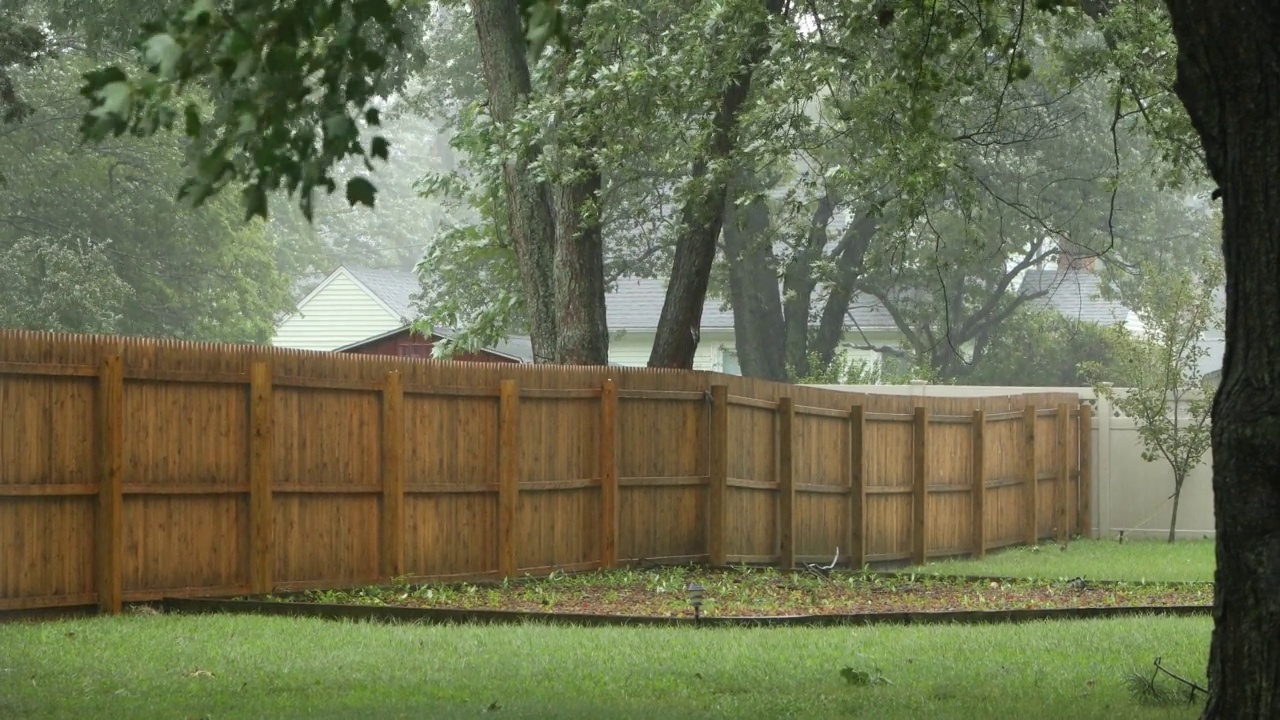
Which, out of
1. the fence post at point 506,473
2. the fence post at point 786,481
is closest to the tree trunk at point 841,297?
the fence post at point 786,481

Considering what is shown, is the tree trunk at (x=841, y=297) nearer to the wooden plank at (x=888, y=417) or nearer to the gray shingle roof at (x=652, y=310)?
the gray shingle roof at (x=652, y=310)

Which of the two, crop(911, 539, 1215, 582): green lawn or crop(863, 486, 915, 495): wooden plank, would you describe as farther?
crop(863, 486, 915, 495): wooden plank

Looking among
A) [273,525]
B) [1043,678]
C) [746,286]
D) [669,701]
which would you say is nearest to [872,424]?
[273,525]

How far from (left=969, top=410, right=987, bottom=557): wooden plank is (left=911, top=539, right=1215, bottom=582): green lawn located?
0.27 metres

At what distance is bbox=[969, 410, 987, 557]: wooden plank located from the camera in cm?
1898

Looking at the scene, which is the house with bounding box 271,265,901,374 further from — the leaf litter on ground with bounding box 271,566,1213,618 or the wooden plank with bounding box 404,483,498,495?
the wooden plank with bounding box 404,483,498,495

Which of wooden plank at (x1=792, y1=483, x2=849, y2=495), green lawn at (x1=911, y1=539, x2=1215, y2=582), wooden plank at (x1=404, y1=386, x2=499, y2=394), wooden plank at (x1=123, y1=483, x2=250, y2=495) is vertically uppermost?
wooden plank at (x1=404, y1=386, x2=499, y2=394)

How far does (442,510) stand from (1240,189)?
29.7 ft

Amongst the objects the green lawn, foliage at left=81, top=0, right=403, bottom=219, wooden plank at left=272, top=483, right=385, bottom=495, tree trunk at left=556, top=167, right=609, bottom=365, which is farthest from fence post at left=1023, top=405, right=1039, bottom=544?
foliage at left=81, top=0, right=403, bottom=219

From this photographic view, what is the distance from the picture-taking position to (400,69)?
88.3 ft

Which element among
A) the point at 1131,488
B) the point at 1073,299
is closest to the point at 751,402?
the point at 1131,488

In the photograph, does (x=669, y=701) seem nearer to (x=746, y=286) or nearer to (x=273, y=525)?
(x=273, y=525)

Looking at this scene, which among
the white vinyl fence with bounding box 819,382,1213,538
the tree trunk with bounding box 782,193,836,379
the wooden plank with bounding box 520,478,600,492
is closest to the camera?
Result: the wooden plank with bounding box 520,478,600,492

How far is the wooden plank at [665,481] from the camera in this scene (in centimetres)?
1512
